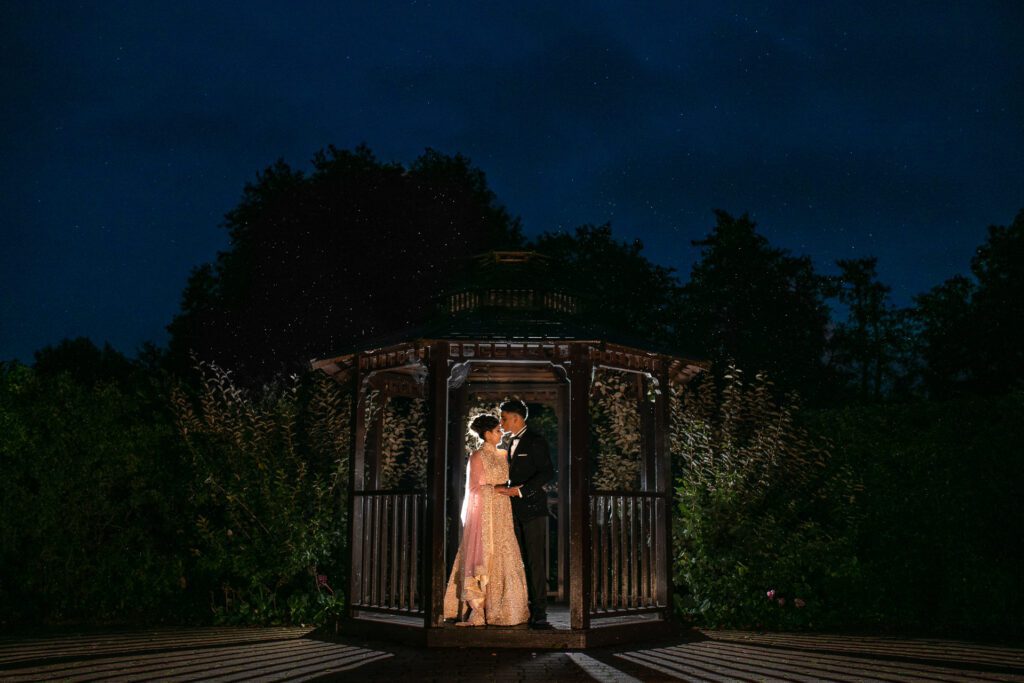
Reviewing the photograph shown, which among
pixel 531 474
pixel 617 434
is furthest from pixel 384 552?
pixel 617 434

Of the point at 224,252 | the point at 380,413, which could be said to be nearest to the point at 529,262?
the point at 380,413

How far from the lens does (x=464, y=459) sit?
10734 millimetres

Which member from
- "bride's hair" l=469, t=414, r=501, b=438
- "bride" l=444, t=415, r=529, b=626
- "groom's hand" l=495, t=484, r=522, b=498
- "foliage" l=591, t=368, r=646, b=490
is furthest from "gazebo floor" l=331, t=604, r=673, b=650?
"foliage" l=591, t=368, r=646, b=490

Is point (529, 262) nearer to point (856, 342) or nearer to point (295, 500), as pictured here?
point (295, 500)

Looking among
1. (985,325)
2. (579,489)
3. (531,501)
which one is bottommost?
(531,501)

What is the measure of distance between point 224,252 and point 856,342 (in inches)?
664

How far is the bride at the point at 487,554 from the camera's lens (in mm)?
8086

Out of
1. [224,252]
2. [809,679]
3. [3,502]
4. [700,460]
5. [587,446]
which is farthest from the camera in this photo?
[224,252]

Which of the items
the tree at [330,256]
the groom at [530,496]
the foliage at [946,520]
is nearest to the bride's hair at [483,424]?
the groom at [530,496]

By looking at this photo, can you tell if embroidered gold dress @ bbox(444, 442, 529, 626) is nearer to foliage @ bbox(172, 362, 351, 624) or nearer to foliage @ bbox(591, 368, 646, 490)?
foliage @ bbox(172, 362, 351, 624)

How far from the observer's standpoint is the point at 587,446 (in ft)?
26.7

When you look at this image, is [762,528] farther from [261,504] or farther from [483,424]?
[261,504]

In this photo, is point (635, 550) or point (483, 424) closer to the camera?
point (483, 424)

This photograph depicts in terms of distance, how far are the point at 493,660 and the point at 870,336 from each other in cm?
2281
